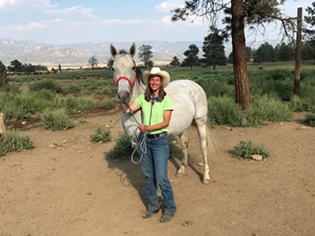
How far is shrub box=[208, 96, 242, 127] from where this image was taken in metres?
7.82

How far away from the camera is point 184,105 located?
3764 mm

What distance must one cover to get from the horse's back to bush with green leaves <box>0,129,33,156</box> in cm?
467

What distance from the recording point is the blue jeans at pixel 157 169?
295cm

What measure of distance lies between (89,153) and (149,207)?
10.6 ft

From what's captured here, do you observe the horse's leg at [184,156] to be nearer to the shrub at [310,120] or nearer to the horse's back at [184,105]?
the horse's back at [184,105]

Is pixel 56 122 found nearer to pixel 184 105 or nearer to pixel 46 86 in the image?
pixel 184 105

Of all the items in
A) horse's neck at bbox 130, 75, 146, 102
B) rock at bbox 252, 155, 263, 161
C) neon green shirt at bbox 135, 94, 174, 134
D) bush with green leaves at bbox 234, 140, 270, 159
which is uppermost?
horse's neck at bbox 130, 75, 146, 102

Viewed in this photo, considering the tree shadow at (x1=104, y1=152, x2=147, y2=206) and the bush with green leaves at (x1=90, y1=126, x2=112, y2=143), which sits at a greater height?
the bush with green leaves at (x1=90, y1=126, x2=112, y2=143)

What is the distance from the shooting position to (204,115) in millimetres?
4367

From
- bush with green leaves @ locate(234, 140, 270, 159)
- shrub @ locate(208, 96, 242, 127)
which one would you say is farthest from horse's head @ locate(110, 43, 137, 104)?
shrub @ locate(208, 96, 242, 127)

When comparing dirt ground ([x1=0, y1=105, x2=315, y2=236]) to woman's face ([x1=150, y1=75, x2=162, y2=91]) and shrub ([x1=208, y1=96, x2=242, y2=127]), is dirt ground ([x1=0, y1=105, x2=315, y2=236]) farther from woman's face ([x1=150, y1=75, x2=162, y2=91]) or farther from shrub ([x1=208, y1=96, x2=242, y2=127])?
woman's face ([x1=150, y1=75, x2=162, y2=91])

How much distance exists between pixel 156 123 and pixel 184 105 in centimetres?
101

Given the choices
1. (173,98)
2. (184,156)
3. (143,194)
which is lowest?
(143,194)

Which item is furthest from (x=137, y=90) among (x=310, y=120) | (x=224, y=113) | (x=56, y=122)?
(x=310, y=120)
